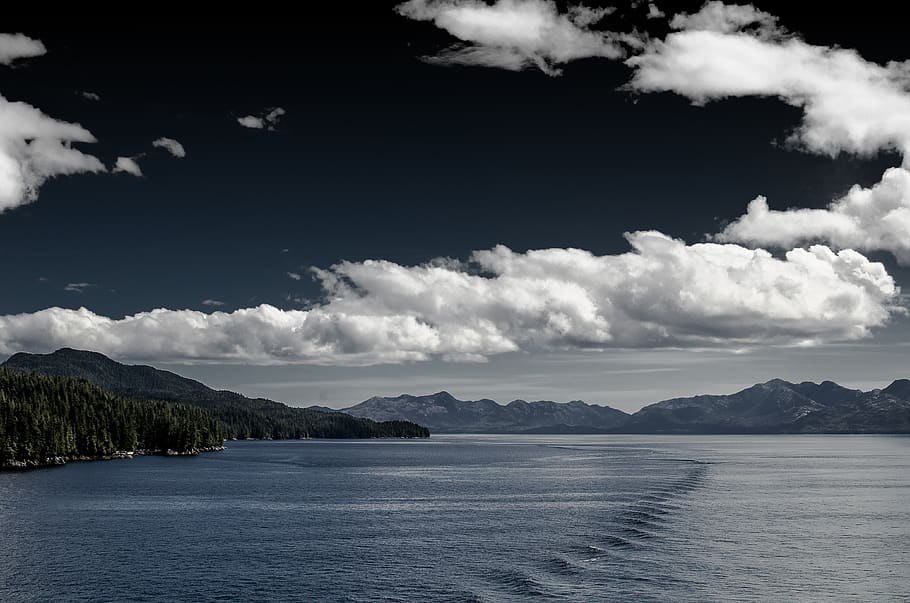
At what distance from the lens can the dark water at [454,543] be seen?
7000 centimetres

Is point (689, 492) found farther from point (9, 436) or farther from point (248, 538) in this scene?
point (9, 436)

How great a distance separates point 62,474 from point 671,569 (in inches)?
5882

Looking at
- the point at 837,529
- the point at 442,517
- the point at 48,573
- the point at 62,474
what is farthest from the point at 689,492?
the point at 62,474

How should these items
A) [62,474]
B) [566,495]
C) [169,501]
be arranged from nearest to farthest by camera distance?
[169,501], [566,495], [62,474]

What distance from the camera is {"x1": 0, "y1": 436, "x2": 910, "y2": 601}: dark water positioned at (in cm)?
7000

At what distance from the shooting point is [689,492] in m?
148

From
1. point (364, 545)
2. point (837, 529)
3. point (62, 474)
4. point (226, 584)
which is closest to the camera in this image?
point (226, 584)

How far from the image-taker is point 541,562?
80500 mm

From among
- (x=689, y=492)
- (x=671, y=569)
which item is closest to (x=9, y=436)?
(x=689, y=492)

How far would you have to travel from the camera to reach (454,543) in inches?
3600

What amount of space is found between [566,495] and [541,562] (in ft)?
218

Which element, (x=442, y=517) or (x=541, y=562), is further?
(x=442, y=517)

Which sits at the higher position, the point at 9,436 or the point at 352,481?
the point at 9,436

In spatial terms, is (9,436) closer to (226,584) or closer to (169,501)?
(169,501)
